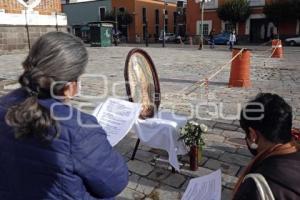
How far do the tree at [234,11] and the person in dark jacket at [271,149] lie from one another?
126 feet

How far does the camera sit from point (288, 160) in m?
1.57

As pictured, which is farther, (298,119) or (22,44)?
(22,44)

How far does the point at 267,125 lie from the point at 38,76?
112 cm

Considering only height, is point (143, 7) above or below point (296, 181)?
above

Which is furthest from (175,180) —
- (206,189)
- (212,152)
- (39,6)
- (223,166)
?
(39,6)

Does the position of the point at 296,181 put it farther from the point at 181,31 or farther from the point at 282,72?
the point at 181,31

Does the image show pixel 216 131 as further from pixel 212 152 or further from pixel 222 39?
pixel 222 39

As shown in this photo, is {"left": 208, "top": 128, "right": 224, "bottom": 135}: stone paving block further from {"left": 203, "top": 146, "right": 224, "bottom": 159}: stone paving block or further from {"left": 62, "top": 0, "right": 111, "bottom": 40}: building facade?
{"left": 62, "top": 0, "right": 111, "bottom": 40}: building facade

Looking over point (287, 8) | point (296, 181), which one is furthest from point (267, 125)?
point (287, 8)

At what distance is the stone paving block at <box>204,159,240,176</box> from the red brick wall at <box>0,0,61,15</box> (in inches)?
713

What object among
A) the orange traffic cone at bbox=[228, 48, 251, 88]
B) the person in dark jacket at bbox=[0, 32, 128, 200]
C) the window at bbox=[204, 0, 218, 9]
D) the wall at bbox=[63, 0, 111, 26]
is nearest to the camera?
the person in dark jacket at bbox=[0, 32, 128, 200]

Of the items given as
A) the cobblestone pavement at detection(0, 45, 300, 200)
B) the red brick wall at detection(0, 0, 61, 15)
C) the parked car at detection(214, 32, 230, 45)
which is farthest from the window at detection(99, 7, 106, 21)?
the cobblestone pavement at detection(0, 45, 300, 200)

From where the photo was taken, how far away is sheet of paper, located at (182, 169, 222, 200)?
2490mm

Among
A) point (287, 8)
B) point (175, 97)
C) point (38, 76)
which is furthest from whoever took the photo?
point (287, 8)
